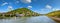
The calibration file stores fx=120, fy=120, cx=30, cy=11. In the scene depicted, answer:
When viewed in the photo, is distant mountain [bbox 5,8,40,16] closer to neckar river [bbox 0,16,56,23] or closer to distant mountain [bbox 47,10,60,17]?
neckar river [bbox 0,16,56,23]

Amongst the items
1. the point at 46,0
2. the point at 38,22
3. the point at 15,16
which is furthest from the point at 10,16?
the point at 46,0

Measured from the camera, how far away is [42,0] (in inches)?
119

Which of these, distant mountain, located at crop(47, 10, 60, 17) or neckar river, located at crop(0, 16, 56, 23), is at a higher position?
distant mountain, located at crop(47, 10, 60, 17)

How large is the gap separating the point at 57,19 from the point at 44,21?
0.32 m

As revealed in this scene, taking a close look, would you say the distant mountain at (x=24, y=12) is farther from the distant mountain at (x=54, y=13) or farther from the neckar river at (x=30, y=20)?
the distant mountain at (x=54, y=13)

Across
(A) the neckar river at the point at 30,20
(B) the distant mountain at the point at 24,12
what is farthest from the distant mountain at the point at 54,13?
(B) the distant mountain at the point at 24,12

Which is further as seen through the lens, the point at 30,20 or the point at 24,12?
the point at 24,12

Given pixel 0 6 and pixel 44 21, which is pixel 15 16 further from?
pixel 44 21

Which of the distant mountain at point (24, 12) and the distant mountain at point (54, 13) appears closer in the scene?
the distant mountain at point (54, 13)

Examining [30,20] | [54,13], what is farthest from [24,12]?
[54,13]

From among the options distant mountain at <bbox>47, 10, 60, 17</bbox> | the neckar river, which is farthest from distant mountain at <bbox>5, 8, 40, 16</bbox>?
distant mountain at <bbox>47, 10, 60, 17</bbox>

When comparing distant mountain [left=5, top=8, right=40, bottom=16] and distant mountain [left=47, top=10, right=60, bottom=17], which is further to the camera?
distant mountain [left=5, top=8, right=40, bottom=16]

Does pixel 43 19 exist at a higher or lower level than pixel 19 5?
lower

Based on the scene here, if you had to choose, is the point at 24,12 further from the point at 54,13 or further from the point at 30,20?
the point at 54,13
